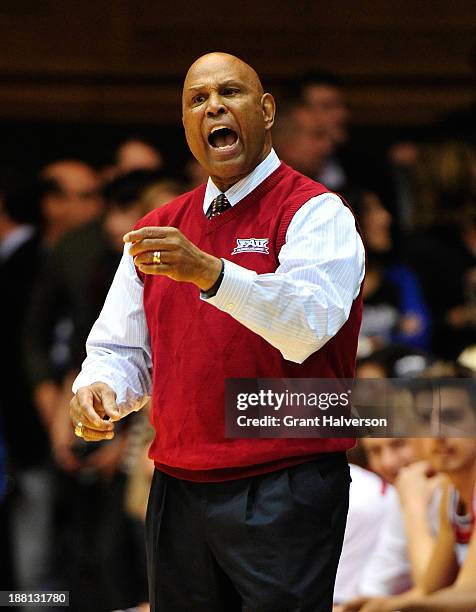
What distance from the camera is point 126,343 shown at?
109 inches

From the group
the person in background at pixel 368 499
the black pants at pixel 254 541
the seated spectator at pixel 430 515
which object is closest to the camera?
the black pants at pixel 254 541

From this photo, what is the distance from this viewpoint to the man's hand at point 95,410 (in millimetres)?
2570

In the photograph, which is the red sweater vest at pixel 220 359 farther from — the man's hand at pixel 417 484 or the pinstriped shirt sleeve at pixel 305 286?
the man's hand at pixel 417 484

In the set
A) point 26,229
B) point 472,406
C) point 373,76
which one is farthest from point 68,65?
point 472,406

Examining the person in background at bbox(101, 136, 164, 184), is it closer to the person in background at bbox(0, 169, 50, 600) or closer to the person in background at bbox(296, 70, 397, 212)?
the person in background at bbox(0, 169, 50, 600)

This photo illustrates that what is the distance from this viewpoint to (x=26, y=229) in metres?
5.60

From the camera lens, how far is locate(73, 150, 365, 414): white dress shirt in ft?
7.91

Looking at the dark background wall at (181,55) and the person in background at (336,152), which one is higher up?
the dark background wall at (181,55)

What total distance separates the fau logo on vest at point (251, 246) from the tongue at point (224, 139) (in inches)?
8.4

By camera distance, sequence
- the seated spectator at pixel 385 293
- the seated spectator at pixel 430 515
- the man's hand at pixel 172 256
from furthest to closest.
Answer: the seated spectator at pixel 385 293 < the seated spectator at pixel 430 515 < the man's hand at pixel 172 256

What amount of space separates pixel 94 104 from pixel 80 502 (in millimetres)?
1917

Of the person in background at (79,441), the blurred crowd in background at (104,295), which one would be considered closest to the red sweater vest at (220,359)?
Result: the blurred crowd in background at (104,295)

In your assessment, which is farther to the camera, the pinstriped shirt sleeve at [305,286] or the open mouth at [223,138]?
the open mouth at [223,138]

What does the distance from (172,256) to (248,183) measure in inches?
16.2
